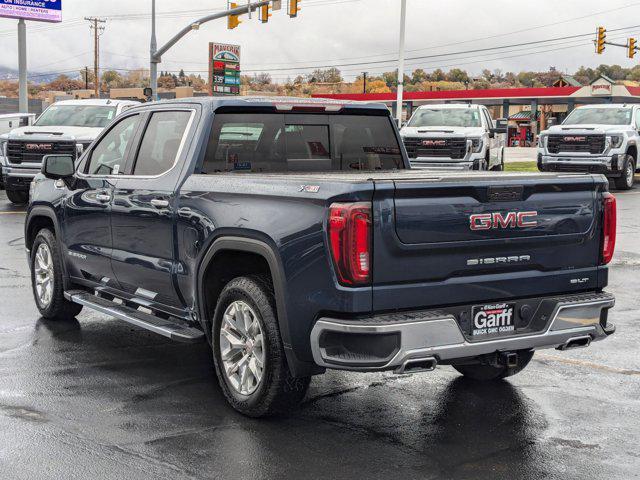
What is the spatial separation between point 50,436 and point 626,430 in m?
3.27

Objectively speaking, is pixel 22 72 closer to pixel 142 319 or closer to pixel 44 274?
pixel 44 274

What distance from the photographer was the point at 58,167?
7434 mm

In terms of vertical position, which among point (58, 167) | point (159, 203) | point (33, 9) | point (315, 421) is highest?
point (33, 9)

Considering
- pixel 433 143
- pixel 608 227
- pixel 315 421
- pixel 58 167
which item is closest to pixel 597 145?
pixel 433 143

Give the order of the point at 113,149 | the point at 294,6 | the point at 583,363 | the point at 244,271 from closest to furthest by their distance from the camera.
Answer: the point at 244,271 < the point at 583,363 < the point at 113,149 < the point at 294,6

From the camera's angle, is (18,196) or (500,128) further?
(500,128)

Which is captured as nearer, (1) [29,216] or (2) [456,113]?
(1) [29,216]

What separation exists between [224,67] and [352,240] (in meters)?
47.2

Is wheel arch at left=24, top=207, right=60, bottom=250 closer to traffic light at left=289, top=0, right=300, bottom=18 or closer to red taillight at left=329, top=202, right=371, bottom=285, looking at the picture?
red taillight at left=329, top=202, right=371, bottom=285

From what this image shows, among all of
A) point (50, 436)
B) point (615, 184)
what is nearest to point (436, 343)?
point (50, 436)

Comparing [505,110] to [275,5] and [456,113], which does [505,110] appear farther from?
[456,113]

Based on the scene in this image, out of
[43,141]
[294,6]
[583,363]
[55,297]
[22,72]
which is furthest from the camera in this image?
[22,72]

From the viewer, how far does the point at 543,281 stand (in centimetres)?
526

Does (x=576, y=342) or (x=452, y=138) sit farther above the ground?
(x=452, y=138)
